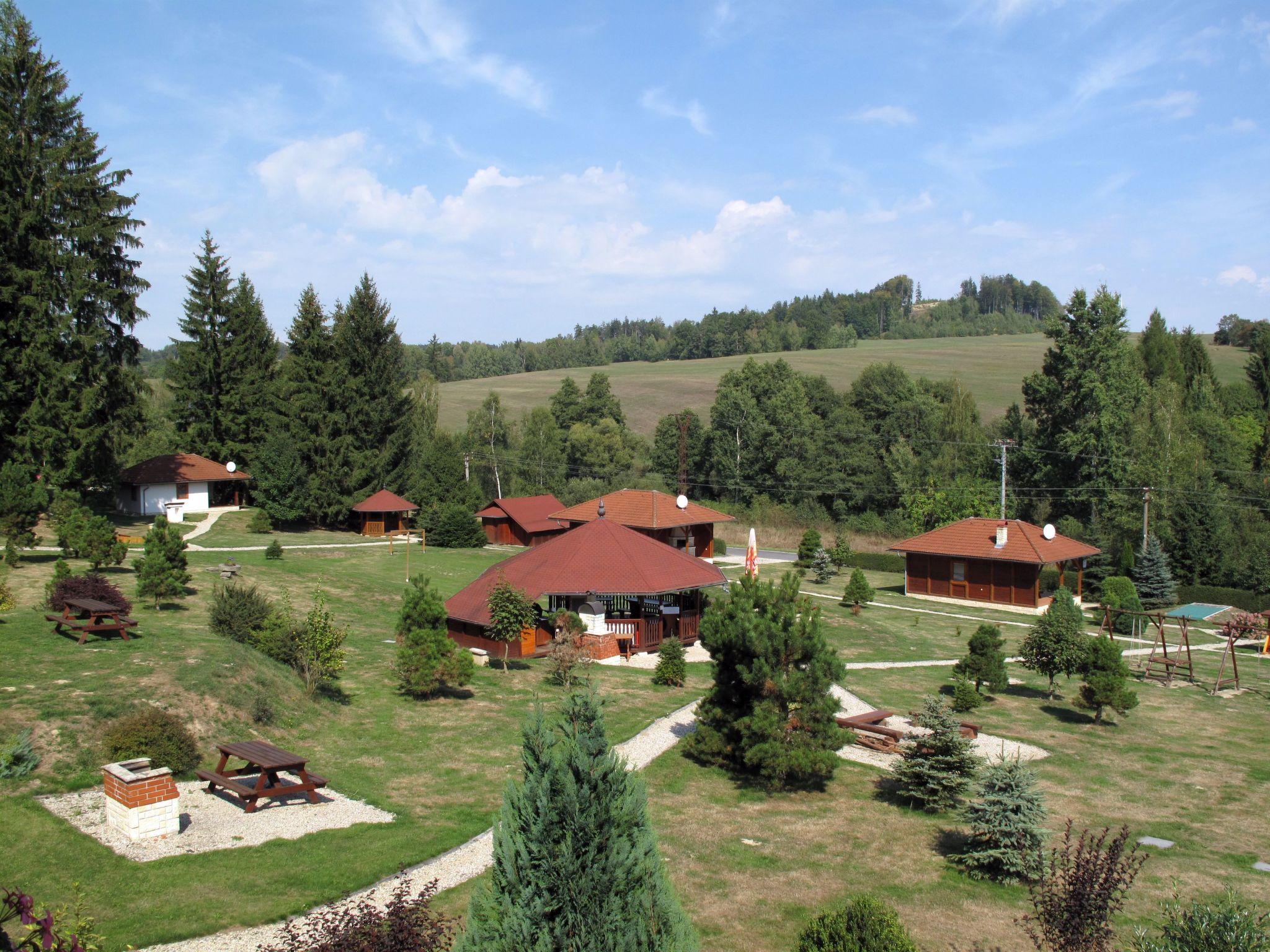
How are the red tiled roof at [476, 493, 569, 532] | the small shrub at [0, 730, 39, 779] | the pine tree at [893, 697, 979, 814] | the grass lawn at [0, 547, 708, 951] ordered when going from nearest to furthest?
1. the grass lawn at [0, 547, 708, 951]
2. the small shrub at [0, 730, 39, 779]
3. the pine tree at [893, 697, 979, 814]
4. the red tiled roof at [476, 493, 569, 532]

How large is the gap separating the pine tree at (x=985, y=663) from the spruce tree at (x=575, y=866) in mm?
17420

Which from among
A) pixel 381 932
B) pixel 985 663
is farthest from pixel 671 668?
pixel 381 932

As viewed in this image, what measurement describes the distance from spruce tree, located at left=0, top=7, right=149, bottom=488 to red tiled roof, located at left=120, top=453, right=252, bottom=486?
9125mm

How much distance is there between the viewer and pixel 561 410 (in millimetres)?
77312

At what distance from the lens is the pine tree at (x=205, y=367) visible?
5022 centimetres

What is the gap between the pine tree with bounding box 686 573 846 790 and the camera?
44.8 ft

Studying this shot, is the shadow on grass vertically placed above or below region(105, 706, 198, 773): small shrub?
below

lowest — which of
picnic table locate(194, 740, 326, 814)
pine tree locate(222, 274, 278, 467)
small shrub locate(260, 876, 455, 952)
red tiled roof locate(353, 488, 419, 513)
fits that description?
picnic table locate(194, 740, 326, 814)

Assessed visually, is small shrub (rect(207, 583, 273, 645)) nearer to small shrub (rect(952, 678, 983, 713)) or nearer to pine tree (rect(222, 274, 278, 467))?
small shrub (rect(952, 678, 983, 713))

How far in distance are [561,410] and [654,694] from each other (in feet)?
194

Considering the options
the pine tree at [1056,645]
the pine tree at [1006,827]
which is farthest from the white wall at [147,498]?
the pine tree at [1006,827]

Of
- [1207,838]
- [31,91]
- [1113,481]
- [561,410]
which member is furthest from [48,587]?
[561,410]

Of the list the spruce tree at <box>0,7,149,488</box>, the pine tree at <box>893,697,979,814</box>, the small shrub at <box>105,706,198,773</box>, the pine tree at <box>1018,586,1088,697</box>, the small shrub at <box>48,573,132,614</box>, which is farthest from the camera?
the spruce tree at <box>0,7,149,488</box>

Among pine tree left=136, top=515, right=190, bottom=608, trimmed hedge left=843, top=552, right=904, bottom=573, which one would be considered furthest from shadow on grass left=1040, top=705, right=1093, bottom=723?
trimmed hedge left=843, top=552, right=904, bottom=573
